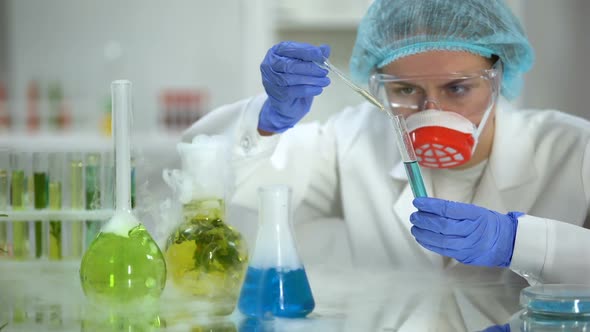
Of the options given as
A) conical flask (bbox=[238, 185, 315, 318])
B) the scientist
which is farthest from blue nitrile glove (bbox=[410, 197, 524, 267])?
conical flask (bbox=[238, 185, 315, 318])

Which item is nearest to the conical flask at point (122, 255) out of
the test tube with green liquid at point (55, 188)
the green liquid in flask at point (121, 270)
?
the green liquid in flask at point (121, 270)

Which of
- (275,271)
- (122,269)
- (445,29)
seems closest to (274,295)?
(275,271)

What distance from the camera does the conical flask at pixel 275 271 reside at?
3.43ft

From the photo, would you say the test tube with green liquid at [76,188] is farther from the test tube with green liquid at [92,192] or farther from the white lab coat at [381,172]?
the white lab coat at [381,172]

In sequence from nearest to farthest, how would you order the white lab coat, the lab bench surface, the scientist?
the lab bench surface
the scientist
the white lab coat

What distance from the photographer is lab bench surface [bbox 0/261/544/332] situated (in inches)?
39.2

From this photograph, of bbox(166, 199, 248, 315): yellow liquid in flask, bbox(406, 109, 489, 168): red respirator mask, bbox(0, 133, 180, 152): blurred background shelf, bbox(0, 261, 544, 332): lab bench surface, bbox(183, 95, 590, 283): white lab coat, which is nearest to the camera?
bbox(0, 261, 544, 332): lab bench surface

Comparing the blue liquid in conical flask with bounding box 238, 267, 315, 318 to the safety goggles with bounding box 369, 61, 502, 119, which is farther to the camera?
the safety goggles with bounding box 369, 61, 502, 119

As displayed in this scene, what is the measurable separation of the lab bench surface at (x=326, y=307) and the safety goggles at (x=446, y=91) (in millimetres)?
350

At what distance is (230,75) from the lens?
3.89 metres

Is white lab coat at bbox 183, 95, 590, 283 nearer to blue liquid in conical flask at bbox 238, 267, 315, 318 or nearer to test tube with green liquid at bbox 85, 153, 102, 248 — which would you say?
test tube with green liquid at bbox 85, 153, 102, 248

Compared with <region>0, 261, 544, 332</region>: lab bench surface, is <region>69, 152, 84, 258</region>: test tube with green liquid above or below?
above

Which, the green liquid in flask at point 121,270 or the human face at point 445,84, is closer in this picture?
the green liquid in flask at point 121,270

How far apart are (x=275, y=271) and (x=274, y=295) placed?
3 cm
